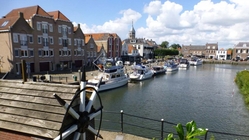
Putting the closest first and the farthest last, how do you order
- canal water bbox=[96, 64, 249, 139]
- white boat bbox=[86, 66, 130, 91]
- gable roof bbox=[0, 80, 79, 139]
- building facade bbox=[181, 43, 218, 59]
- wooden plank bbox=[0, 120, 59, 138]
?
1. wooden plank bbox=[0, 120, 59, 138]
2. gable roof bbox=[0, 80, 79, 139]
3. canal water bbox=[96, 64, 249, 139]
4. white boat bbox=[86, 66, 130, 91]
5. building facade bbox=[181, 43, 218, 59]

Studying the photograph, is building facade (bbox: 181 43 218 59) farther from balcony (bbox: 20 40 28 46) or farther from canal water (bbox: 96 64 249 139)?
balcony (bbox: 20 40 28 46)

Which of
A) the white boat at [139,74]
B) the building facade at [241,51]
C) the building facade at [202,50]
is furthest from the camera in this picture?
the building facade at [202,50]

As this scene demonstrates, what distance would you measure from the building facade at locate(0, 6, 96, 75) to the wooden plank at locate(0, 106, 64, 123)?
30550 mm

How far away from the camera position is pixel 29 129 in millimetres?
4551

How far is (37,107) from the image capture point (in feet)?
16.0

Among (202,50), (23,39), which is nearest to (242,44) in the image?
(202,50)

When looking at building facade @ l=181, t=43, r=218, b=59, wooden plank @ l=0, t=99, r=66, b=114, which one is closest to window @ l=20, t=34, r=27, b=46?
wooden plank @ l=0, t=99, r=66, b=114

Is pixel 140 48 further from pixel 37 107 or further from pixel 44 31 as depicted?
pixel 37 107

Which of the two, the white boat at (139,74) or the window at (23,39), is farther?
the white boat at (139,74)

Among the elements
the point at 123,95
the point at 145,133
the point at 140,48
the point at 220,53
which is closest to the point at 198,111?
the point at 145,133

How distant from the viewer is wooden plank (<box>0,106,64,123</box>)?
4.54 m

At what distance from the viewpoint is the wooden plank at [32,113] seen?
4.54 meters

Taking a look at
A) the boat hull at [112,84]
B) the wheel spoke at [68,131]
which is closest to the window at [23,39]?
the boat hull at [112,84]

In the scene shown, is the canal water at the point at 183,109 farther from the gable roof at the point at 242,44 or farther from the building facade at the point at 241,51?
the gable roof at the point at 242,44
